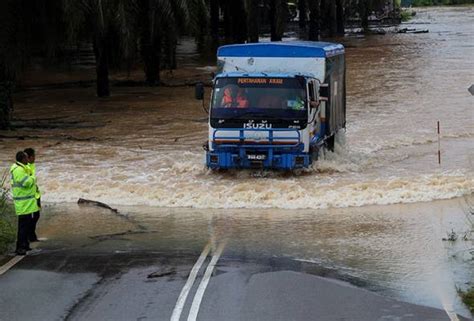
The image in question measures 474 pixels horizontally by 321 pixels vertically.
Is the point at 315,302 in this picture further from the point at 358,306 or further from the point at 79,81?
the point at 79,81

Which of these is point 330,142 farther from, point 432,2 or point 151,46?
point 432,2

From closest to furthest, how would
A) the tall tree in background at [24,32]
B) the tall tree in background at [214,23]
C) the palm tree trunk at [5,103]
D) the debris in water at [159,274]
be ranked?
the debris in water at [159,274] < the palm tree trunk at [5,103] < the tall tree in background at [24,32] < the tall tree in background at [214,23]

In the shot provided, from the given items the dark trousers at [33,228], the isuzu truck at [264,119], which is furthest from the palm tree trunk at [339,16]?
the dark trousers at [33,228]

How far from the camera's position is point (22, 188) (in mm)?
12953

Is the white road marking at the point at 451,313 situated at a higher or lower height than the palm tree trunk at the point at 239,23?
lower

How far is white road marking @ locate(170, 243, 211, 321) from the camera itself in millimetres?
9641

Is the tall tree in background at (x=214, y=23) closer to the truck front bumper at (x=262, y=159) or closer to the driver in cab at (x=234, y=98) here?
the driver in cab at (x=234, y=98)

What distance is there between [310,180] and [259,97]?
2.16m

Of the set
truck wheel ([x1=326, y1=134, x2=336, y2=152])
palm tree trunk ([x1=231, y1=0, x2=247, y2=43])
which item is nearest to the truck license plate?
truck wheel ([x1=326, y1=134, x2=336, y2=152])

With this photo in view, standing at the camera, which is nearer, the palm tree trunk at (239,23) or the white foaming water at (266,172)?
the white foaming water at (266,172)

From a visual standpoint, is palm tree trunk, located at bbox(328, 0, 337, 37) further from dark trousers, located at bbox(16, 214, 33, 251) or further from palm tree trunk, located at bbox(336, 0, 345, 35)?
dark trousers, located at bbox(16, 214, 33, 251)

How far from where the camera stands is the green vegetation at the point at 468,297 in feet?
32.4

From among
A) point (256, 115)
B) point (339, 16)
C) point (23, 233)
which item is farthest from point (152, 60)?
point (339, 16)

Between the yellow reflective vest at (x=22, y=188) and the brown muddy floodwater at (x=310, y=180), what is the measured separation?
220 centimetres
